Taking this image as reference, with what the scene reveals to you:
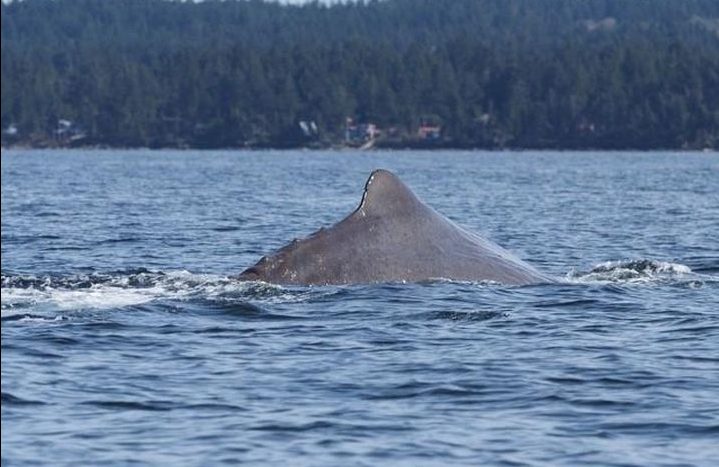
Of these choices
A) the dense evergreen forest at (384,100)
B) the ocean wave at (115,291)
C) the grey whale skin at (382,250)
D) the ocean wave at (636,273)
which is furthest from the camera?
the dense evergreen forest at (384,100)

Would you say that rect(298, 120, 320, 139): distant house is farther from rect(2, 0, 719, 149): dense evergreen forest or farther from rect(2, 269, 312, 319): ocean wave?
rect(2, 269, 312, 319): ocean wave

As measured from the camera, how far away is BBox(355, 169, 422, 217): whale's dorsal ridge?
1738 cm

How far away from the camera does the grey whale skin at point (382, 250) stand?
17484 millimetres

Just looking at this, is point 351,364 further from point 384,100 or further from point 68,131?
point 68,131

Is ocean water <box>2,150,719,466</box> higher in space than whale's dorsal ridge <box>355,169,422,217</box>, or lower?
lower

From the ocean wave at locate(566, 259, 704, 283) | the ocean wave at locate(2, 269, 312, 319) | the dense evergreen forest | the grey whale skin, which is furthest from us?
the dense evergreen forest

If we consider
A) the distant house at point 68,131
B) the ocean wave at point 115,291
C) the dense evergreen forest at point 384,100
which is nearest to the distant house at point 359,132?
the dense evergreen forest at point 384,100

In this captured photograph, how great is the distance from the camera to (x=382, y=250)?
17.8 metres

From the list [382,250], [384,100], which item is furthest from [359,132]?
[382,250]

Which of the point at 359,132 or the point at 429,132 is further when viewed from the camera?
the point at 359,132

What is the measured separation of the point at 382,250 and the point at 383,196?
2.06ft

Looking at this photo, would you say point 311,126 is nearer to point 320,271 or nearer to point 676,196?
point 676,196

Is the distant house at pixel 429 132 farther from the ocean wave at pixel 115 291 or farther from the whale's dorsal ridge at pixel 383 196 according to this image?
the whale's dorsal ridge at pixel 383 196

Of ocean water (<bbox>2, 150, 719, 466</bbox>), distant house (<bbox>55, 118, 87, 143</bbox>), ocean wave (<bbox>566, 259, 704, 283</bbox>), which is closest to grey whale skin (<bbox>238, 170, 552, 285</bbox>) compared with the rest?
ocean water (<bbox>2, 150, 719, 466</bbox>)
